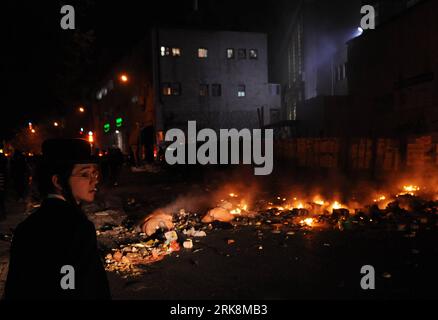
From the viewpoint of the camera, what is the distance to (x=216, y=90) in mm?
35312

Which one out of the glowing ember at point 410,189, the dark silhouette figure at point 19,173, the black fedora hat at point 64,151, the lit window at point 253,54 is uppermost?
the lit window at point 253,54

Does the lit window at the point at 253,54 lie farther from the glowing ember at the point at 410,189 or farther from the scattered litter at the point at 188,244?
the scattered litter at the point at 188,244

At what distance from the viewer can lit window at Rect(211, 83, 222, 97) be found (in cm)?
3522

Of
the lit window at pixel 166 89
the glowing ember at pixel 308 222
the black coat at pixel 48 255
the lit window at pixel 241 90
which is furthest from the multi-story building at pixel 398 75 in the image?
the lit window at pixel 166 89

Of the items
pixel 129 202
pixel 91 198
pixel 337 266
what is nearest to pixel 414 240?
pixel 337 266

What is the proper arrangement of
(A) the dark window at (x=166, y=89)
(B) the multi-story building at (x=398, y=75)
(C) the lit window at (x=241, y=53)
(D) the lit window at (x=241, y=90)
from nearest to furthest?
(B) the multi-story building at (x=398, y=75) < (A) the dark window at (x=166, y=89) < (C) the lit window at (x=241, y=53) < (D) the lit window at (x=241, y=90)

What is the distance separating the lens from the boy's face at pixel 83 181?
7.52ft

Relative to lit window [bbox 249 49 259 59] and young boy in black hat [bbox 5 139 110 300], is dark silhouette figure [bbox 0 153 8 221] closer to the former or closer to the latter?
young boy in black hat [bbox 5 139 110 300]

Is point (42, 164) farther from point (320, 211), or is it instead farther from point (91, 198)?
point (320, 211)

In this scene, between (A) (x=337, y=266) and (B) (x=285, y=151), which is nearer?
(A) (x=337, y=266)

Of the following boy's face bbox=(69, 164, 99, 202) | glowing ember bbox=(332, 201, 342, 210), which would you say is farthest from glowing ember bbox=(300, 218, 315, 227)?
boy's face bbox=(69, 164, 99, 202)

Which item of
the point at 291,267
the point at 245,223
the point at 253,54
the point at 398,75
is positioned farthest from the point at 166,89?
the point at 291,267
